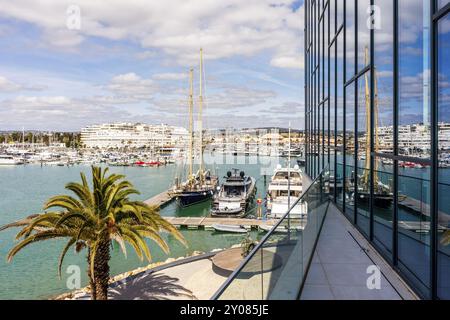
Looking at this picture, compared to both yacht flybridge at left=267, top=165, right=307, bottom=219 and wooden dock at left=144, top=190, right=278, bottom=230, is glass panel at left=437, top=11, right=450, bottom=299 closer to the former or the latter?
yacht flybridge at left=267, top=165, right=307, bottom=219

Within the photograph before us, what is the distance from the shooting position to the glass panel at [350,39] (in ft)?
33.8

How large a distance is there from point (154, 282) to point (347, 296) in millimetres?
14072

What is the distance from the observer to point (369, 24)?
833cm

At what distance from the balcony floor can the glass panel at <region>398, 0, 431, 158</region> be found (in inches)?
82.4

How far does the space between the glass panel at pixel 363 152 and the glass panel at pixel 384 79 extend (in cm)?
93

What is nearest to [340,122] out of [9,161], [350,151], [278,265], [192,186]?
[350,151]

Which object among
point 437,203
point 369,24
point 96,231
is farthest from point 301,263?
point 96,231

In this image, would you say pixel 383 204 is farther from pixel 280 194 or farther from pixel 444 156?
pixel 280 194

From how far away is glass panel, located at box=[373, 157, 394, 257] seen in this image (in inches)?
279

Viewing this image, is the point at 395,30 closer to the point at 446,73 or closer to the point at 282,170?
the point at 446,73

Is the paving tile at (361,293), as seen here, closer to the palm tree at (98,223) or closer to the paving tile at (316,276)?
the paving tile at (316,276)

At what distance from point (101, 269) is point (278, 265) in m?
11.5
